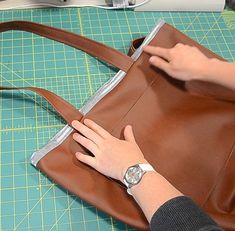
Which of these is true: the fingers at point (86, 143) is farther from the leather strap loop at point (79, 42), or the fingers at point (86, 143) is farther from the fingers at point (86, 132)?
the leather strap loop at point (79, 42)

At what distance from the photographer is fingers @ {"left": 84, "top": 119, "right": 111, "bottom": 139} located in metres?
0.72

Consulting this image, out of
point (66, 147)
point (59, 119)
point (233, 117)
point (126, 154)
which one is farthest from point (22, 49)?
point (233, 117)

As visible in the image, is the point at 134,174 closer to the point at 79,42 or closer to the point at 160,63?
the point at 160,63

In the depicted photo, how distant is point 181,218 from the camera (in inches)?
21.4

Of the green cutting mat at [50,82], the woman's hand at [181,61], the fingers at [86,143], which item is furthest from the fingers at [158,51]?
the fingers at [86,143]

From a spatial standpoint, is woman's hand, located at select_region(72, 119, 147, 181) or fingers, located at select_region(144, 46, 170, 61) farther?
fingers, located at select_region(144, 46, 170, 61)

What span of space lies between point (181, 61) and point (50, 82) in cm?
34

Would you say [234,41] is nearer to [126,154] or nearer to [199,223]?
[126,154]

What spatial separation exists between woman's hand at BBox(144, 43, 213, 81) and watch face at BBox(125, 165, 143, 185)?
0.24m

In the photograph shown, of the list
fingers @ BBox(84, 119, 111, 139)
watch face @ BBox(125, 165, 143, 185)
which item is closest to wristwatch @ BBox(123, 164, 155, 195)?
watch face @ BBox(125, 165, 143, 185)

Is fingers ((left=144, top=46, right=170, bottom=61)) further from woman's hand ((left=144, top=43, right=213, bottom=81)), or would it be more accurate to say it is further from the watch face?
the watch face

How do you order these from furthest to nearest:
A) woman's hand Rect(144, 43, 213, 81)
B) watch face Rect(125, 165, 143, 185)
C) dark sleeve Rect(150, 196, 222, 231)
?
woman's hand Rect(144, 43, 213, 81) < watch face Rect(125, 165, 143, 185) < dark sleeve Rect(150, 196, 222, 231)

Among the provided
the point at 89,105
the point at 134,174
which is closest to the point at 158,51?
the point at 89,105

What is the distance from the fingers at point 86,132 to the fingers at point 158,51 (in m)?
0.23
